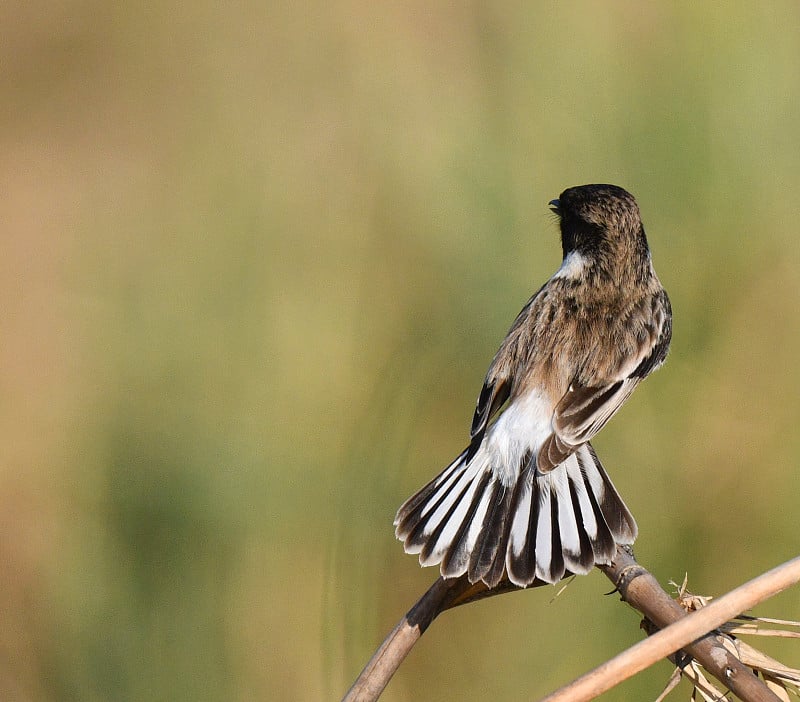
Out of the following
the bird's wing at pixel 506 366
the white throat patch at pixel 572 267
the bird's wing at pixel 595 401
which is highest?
the white throat patch at pixel 572 267

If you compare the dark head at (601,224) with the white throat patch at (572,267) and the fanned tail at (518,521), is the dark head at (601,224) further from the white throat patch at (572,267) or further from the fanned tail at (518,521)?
the fanned tail at (518,521)

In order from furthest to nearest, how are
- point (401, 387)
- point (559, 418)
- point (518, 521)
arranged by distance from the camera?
point (401, 387), point (559, 418), point (518, 521)

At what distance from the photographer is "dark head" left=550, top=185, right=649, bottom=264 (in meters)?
3.46

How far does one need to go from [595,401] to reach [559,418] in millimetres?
146

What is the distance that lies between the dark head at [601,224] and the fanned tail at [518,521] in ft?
2.70

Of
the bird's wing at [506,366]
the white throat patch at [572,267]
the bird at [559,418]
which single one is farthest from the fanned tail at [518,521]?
the white throat patch at [572,267]

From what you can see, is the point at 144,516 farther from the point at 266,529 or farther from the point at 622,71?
the point at 622,71

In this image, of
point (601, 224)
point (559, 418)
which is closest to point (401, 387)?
point (559, 418)

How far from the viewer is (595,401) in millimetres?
3178

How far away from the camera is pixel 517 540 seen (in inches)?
99.6

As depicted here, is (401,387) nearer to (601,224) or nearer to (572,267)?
(572,267)

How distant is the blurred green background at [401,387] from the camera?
298 centimetres

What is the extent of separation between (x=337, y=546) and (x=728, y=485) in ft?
4.11

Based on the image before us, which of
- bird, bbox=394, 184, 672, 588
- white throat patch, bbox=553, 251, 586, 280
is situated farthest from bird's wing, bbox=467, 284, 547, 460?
white throat patch, bbox=553, 251, 586, 280
